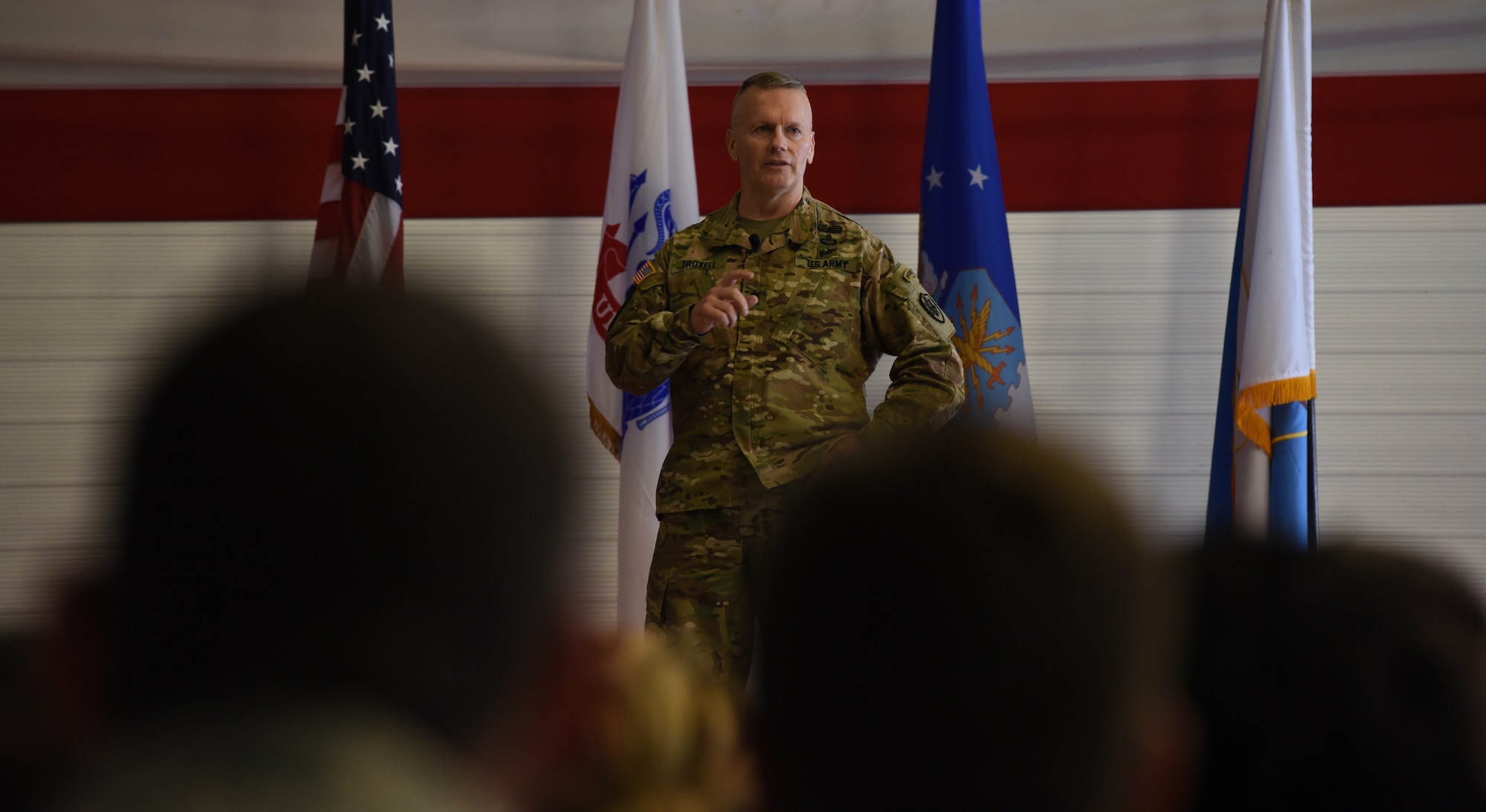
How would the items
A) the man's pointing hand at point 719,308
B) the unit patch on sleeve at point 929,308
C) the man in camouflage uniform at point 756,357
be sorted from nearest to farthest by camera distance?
the man's pointing hand at point 719,308 < the man in camouflage uniform at point 756,357 < the unit patch on sleeve at point 929,308

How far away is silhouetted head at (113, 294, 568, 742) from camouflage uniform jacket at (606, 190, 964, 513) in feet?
7.22

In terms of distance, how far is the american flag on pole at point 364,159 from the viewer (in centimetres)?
379

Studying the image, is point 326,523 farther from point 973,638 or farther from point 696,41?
point 696,41

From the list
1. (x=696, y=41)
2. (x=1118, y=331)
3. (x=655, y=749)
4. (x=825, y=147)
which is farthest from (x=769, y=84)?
(x=655, y=749)

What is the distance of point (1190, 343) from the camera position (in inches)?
165

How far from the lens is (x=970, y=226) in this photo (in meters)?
3.73

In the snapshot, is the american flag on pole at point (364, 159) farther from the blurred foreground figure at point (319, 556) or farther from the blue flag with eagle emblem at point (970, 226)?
the blurred foreground figure at point (319, 556)

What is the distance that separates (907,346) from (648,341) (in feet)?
2.02

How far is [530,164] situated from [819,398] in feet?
5.77

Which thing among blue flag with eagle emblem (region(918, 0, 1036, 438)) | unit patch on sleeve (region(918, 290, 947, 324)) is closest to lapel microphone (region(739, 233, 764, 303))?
unit patch on sleeve (region(918, 290, 947, 324))

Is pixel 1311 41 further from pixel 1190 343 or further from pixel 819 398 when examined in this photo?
pixel 819 398

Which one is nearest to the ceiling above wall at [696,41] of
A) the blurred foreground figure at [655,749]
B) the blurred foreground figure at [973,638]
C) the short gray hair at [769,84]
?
the short gray hair at [769,84]

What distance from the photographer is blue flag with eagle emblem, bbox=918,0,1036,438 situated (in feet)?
12.0

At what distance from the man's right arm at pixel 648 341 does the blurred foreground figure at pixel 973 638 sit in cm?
218
